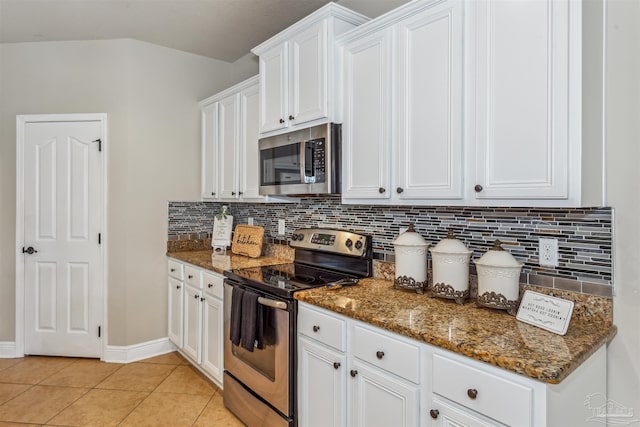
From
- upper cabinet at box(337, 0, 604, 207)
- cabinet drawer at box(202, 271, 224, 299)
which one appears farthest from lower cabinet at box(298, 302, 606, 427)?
cabinet drawer at box(202, 271, 224, 299)

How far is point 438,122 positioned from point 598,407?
124 cm

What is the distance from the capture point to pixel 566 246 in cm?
156

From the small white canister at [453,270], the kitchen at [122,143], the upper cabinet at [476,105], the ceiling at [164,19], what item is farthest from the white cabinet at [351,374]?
the ceiling at [164,19]

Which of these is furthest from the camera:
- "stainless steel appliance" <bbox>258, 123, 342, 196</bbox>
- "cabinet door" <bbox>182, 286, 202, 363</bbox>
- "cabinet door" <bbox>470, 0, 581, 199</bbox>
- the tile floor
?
"cabinet door" <bbox>182, 286, 202, 363</bbox>

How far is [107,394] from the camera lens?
106 inches

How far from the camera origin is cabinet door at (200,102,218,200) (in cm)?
342

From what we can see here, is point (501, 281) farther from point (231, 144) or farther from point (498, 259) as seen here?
point (231, 144)

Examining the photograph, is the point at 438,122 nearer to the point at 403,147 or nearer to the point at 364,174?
the point at 403,147

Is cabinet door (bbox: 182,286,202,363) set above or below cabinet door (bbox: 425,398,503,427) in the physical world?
below

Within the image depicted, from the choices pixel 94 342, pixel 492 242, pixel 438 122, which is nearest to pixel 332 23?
pixel 438 122

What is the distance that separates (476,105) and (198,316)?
233cm

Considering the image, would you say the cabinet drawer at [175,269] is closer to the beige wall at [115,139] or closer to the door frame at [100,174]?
the beige wall at [115,139]

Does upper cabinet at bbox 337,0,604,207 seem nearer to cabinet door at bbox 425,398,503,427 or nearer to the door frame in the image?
cabinet door at bbox 425,398,503,427

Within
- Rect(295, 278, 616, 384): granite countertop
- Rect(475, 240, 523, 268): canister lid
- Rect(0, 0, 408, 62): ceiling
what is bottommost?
Rect(295, 278, 616, 384): granite countertop
